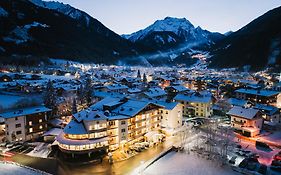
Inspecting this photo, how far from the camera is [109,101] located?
132 feet

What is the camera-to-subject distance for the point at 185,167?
2767 centimetres

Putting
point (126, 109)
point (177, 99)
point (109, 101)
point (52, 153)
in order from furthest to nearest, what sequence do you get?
point (177, 99) < point (109, 101) < point (126, 109) < point (52, 153)

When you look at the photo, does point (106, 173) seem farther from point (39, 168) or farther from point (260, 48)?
point (260, 48)

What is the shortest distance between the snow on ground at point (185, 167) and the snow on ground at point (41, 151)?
14.7 meters

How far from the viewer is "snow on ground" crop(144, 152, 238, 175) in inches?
1042

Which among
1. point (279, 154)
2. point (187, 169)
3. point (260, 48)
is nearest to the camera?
point (187, 169)

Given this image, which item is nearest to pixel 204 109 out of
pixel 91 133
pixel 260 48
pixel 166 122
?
pixel 166 122

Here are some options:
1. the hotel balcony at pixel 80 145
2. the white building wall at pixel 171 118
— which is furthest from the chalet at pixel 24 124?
the white building wall at pixel 171 118

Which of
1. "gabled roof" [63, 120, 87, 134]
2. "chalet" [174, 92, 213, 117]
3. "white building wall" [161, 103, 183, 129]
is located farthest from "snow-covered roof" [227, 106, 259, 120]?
"gabled roof" [63, 120, 87, 134]

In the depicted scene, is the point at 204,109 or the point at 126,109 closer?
the point at 126,109

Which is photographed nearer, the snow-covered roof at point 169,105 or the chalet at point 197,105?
the snow-covered roof at point 169,105

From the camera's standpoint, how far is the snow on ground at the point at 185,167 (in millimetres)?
26469

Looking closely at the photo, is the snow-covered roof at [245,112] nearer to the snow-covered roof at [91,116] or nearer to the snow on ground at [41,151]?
the snow-covered roof at [91,116]

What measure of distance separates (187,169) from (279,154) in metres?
12.8
